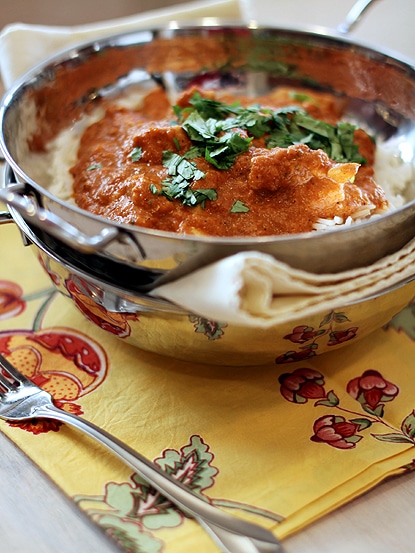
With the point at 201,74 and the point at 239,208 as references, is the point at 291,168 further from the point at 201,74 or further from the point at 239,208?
the point at 201,74

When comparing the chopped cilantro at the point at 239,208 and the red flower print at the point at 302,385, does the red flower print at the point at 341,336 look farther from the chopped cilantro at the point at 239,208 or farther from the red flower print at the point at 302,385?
the chopped cilantro at the point at 239,208

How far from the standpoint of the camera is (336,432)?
3.75 feet

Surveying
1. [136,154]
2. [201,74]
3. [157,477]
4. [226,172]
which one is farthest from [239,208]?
[201,74]

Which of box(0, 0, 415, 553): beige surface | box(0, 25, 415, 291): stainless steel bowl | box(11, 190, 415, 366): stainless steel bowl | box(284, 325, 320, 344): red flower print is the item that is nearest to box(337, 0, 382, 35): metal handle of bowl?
box(0, 25, 415, 291): stainless steel bowl

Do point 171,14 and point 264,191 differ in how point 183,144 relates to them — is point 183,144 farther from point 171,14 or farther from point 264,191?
point 171,14

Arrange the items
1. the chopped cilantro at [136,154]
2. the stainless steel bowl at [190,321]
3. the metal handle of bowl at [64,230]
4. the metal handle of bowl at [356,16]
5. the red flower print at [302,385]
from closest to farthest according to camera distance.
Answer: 1. the metal handle of bowl at [64,230]
2. the stainless steel bowl at [190,321]
3. the red flower print at [302,385]
4. the chopped cilantro at [136,154]
5. the metal handle of bowl at [356,16]

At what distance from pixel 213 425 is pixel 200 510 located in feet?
0.62

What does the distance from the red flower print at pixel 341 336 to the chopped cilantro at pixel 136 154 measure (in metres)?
0.50

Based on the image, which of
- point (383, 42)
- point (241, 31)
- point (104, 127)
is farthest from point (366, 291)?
point (383, 42)

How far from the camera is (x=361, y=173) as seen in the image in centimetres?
143

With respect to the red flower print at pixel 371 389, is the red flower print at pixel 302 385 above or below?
below

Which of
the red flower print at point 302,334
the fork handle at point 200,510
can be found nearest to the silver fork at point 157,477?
the fork handle at point 200,510

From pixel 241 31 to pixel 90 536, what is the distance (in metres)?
1.31

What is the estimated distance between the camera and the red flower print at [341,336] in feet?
3.73
